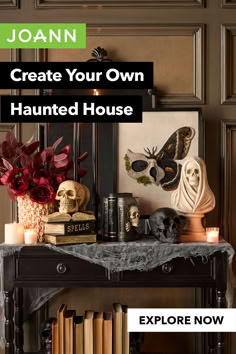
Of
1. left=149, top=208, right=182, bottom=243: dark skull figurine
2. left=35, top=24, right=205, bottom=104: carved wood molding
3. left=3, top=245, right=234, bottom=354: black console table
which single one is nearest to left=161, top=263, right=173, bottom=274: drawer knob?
left=3, top=245, right=234, bottom=354: black console table

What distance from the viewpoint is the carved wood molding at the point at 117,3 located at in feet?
8.47

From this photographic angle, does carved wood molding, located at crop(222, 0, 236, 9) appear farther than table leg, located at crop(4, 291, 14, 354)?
Yes

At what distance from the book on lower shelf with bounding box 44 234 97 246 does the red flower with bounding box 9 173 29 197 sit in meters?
0.26

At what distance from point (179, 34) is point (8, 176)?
4.26 ft

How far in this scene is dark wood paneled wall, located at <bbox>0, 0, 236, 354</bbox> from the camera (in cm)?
258

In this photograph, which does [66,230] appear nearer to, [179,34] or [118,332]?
[118,332]

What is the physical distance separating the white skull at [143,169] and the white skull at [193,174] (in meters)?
0.25

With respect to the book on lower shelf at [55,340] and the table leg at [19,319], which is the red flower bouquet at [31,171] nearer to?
the table leg at [19,319]

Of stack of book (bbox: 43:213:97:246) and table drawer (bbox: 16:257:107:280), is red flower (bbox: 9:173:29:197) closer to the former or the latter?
stack of book (bbox: 43:213:97:246)

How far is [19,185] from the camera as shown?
219cm

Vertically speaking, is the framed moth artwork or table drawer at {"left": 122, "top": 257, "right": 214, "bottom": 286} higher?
the framed moth artwork

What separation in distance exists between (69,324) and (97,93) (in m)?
1.28

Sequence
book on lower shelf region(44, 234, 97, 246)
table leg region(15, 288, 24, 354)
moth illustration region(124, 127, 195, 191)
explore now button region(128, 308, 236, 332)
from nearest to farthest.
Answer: book on lower shelf region(44, 234, 97, 246) → explore now button region(128, 308, 236, 332) → table leg region(15, 288, 24, 354) → moth illustration region(124, 127, 195, 191)

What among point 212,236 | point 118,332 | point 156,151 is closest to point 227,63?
point 156,151
